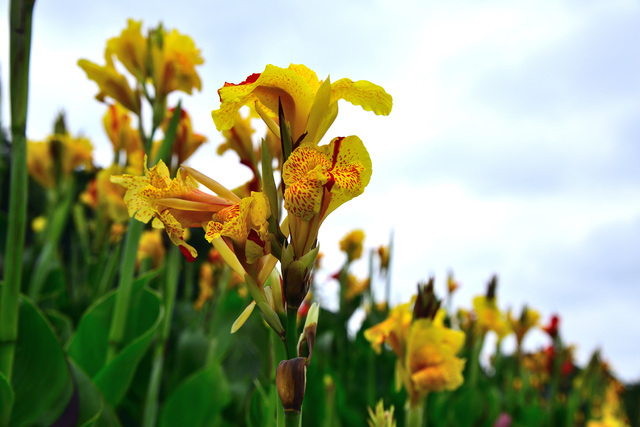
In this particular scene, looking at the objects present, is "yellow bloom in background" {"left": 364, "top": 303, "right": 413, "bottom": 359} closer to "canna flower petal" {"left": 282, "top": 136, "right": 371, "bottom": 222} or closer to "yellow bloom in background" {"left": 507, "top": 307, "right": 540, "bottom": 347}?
"canna flower petal" {"left": 282, "top": 136, "right": 371, "bottom": 222}

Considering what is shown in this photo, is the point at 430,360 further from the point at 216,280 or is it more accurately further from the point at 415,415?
the point at 216,280

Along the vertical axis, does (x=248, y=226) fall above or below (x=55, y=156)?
below

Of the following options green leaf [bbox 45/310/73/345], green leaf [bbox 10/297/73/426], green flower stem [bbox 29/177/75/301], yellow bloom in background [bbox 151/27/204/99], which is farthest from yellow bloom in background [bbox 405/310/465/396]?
green flower stem [bbox 29/177/75/301]

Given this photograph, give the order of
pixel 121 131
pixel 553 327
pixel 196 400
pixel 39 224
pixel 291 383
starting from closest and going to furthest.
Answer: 1. pixel 291 383
2. pixel 196 400
3. pixel 121 131
4. pixel 553 327
5. pixel 39 224

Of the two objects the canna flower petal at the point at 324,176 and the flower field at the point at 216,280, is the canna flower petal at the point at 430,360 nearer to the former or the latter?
the flower field at the point at 216,280

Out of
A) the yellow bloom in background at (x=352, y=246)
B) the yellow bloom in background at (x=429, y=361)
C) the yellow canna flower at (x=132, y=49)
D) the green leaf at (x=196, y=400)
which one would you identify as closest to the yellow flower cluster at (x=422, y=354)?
the yellow bloom in background at (x=429, y=361)

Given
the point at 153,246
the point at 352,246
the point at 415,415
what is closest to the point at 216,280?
the point at 153,246
